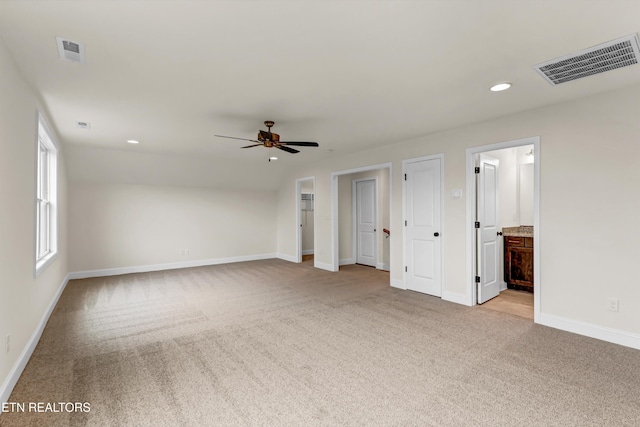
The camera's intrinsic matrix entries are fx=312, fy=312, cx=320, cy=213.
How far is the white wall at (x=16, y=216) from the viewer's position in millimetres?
2186

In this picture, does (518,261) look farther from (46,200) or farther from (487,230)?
(46,200)

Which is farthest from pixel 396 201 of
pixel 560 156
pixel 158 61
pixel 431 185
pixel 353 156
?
pixel 158 61

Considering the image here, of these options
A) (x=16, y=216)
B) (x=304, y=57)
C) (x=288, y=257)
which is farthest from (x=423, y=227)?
(x=16, y=216)

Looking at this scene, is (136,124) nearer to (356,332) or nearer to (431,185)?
(356,332)

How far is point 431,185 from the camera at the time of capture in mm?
4754

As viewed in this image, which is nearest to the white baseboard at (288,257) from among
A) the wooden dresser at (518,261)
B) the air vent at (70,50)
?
the wooden dresser at (518,261)

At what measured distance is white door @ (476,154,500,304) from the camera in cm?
434

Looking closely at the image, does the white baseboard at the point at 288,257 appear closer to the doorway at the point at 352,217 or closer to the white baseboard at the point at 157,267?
the white baseboard at the point at 157,267

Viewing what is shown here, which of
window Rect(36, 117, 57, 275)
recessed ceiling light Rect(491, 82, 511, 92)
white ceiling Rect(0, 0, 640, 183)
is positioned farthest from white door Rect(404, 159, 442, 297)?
window Rect(36, 117, 57, 275)

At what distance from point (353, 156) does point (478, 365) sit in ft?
14.0

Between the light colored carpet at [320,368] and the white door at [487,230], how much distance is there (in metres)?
0.57

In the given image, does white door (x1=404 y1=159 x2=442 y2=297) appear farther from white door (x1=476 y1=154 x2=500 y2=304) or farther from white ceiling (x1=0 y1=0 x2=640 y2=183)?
white ceiling (x1=0 y1=0 x2=640 y2=183)

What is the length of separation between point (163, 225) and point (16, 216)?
15.6ft

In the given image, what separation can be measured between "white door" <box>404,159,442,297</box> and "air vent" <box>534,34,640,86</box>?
2.06 m
